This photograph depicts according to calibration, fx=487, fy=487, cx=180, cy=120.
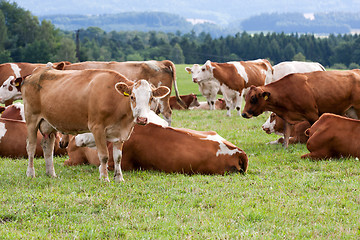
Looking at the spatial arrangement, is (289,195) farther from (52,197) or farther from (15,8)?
(15,8)

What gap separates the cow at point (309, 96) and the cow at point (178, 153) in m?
3.65

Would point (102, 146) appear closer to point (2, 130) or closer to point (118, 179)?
point (118, 179)

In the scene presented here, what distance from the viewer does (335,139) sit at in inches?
367

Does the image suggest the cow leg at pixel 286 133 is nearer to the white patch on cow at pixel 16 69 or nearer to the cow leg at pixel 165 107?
the cow leg at pixel 165 107

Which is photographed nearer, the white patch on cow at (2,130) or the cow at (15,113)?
the white patch on cow at (2,130)

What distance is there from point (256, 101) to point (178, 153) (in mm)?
4490

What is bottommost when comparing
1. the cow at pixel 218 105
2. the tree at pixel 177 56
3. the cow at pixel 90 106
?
the tree at pixel 177 56

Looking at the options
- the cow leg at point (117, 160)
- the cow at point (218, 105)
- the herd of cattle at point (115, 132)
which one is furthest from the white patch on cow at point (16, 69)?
the cow leg at point (117, 160)

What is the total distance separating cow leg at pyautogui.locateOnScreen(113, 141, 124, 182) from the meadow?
0.17 meters

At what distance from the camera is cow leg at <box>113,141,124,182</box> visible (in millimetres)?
7789

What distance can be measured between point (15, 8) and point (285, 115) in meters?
107

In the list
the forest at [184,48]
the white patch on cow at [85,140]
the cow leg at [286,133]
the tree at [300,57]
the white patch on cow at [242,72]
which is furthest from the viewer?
the tree at [300,57]

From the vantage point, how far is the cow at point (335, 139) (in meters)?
9.26

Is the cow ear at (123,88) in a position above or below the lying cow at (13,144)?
above
